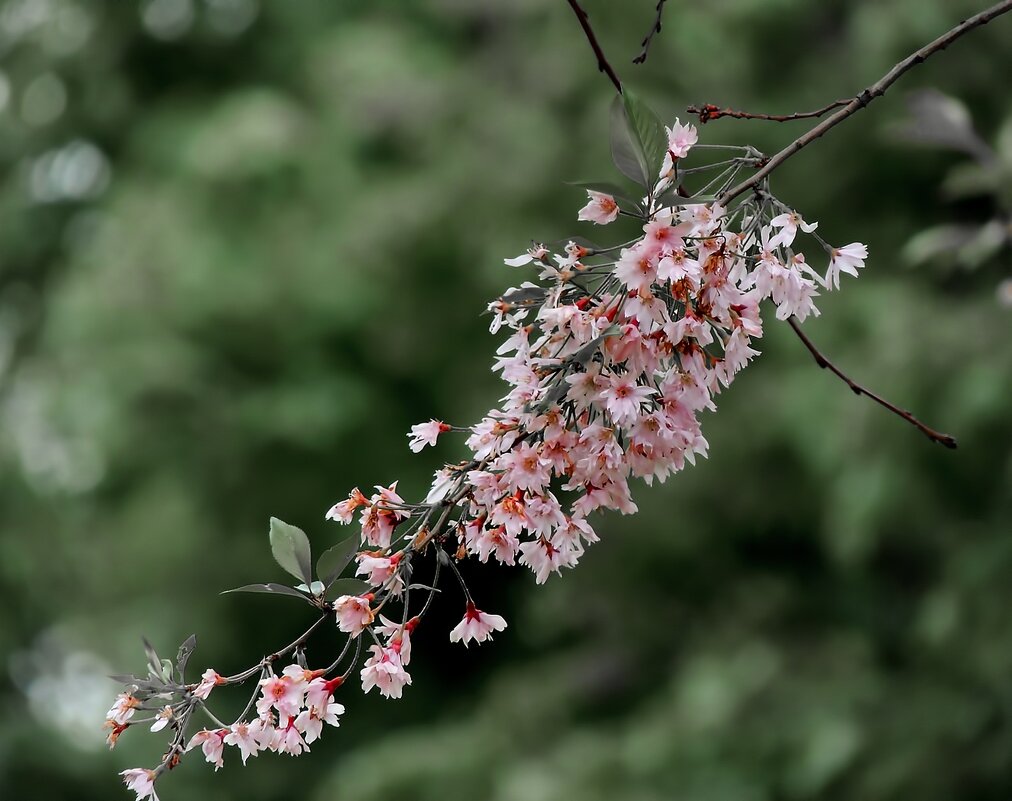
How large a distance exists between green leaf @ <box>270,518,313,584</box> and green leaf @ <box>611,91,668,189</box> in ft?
1.18

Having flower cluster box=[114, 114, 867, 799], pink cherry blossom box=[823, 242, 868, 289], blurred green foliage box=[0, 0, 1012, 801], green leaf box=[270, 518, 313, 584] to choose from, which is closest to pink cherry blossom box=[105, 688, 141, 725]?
flower cluster box=[114, 114, 867, 799]

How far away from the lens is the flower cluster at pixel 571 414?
32.8 inches

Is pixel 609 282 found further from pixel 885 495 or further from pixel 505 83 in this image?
pixel 505 83

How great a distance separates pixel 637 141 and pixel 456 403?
4086 mm

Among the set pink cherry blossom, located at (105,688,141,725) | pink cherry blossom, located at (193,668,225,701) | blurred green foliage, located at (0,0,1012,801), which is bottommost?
pink cherry blossom, located at (193,668,225,701)

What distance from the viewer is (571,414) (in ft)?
2.83

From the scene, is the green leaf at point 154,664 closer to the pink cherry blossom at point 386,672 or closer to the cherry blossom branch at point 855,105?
the pink cherry blossom at point 386,672

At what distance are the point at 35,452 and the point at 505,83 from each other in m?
2.74

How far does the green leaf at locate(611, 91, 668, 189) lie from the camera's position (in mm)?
855

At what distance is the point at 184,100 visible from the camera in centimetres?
612

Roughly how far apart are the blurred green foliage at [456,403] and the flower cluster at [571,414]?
2588 millimetres

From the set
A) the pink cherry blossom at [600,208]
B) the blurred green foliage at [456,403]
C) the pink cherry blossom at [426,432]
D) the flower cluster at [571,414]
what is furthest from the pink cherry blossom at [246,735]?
the blurred green foliage at [456,403]

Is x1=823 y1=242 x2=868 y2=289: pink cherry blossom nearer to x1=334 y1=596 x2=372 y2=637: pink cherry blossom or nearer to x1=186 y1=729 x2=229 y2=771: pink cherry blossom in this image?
x1=334 y1=596 x2=372 y2=637: pink cherry blossom

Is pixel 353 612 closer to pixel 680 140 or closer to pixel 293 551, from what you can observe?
pixel 293 551
